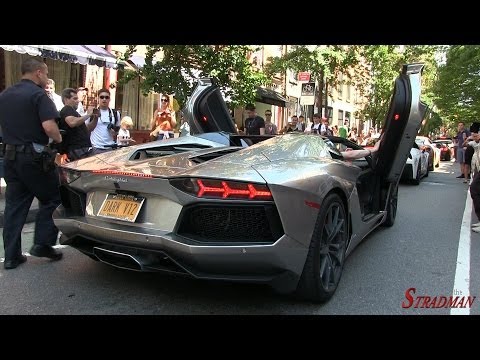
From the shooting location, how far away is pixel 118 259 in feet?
10.0

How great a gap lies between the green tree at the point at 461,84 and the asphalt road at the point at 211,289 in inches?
574

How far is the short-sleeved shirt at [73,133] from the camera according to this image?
5.13 meters

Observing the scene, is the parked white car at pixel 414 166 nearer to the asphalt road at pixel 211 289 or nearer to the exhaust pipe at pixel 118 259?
the asphalt road at pixel 211 289

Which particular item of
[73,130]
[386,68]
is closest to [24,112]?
[73,130]

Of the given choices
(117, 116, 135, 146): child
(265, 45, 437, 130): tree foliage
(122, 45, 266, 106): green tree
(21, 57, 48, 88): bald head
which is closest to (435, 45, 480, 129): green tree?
(265, 45, 437, 130): tree foliage

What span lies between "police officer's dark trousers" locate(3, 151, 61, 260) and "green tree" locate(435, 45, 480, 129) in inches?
639

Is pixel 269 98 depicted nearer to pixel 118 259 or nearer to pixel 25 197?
pixel 25 197

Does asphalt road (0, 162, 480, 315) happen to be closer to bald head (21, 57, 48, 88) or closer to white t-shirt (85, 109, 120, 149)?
bald head (21, 57, 48, 88)

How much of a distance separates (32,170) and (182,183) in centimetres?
189

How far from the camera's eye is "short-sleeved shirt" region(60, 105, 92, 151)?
202 inches

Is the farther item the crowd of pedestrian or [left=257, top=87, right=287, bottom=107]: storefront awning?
[left=257, top=87, right=287, bottom=107]: storefront awning

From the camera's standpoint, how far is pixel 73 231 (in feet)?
10.7

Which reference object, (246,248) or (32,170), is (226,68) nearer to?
(32,170)
